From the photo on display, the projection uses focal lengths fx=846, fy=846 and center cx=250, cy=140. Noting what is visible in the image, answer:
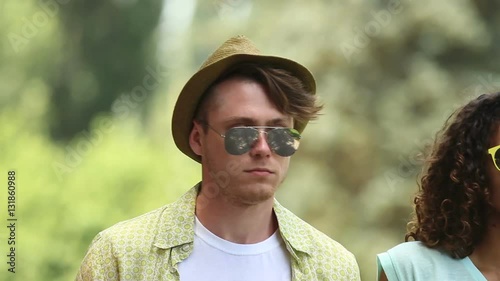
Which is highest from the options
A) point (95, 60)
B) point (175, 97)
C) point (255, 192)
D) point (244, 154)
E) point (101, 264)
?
point (95, 60)

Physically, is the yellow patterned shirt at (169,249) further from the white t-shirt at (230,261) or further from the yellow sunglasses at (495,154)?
the yellow sunglasses at (495,154)

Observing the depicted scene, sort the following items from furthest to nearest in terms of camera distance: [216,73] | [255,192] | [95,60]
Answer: [95,60], [216,73], [255,192]

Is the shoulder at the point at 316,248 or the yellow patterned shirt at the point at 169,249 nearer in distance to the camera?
the yellow patterned shirt at the point at 169,249

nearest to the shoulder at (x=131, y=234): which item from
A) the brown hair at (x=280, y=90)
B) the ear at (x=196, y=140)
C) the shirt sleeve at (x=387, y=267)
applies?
the ear at (x=196, y=140)

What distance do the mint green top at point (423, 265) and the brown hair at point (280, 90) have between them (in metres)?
0.48

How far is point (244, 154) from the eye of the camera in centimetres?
234

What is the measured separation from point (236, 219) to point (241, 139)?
0.24 m

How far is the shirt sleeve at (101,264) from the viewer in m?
2.32

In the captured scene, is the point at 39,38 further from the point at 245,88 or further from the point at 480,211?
the point at 480,211

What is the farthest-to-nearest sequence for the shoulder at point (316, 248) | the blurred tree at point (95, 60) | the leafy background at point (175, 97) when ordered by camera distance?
1. the blurred tree at point (95, 60)
2. the leafy background at point (175, 97)
3. the shoulder at point (316, 248)

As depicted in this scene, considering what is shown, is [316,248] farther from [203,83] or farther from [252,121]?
[203,83]

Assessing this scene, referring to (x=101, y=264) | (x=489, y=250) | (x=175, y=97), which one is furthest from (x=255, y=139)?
(x=175, y=97)

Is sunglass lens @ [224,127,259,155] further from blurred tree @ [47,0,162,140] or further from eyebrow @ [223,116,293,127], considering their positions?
blurred tree @ [47,0,162,140]

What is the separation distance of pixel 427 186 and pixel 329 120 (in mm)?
1764
